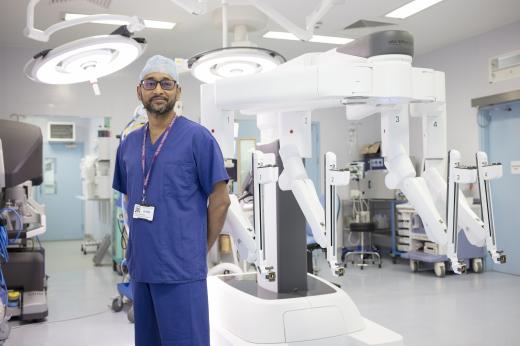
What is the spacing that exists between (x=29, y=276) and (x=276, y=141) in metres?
2.88

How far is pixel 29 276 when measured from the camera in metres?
4.61

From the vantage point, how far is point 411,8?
5684mm

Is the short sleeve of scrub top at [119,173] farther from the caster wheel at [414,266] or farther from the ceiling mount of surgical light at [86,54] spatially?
the caster wheel at [414,266]

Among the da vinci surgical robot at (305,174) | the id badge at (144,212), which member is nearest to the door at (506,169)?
the da vinci surgical robot at (305,174)

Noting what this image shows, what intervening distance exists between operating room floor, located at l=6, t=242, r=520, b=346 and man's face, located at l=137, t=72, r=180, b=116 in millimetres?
2450

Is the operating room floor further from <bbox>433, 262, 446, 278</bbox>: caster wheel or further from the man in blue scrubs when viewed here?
the man in blue scrubs

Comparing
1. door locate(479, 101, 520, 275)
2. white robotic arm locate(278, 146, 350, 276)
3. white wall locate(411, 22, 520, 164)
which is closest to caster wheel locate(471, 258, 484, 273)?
door locate(479, 101, 520, 275)

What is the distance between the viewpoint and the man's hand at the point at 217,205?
215 cm

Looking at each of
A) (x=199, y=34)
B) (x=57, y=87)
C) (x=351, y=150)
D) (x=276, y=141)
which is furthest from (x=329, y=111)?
(x=276, y=141)

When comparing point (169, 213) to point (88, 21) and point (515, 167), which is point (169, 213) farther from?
point (515, 167)

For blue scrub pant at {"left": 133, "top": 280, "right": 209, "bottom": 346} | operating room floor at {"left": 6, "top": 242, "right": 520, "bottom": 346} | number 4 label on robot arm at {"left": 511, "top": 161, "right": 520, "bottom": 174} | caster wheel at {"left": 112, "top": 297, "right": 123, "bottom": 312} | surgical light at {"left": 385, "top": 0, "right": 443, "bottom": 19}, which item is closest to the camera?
blue scrub pant at {"left": 133, "top": 280, "right": 209, "bottom": 346}

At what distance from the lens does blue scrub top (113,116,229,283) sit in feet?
6.63

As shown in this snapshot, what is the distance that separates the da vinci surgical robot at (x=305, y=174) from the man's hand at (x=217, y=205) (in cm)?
54

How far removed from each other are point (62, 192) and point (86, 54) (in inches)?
371
